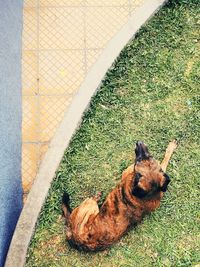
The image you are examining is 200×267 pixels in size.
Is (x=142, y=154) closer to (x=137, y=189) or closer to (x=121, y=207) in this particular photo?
(x=137, y=189)

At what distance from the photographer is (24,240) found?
5.22 metres

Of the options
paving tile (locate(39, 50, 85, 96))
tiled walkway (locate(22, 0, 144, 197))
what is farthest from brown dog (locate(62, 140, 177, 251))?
paving tile (locate(39, 50, 85, 96))

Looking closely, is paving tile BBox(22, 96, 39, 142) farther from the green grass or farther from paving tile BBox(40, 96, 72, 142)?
the green grass

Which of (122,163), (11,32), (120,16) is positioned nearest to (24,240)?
(122,163)

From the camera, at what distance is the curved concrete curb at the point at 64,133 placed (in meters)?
5.21

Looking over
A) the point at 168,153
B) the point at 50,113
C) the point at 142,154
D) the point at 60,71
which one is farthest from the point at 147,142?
the point at 60,71

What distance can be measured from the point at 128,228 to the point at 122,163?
2.71 ft

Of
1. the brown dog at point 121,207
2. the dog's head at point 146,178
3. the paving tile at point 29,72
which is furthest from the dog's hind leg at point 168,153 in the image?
the paving tile at point 29,72

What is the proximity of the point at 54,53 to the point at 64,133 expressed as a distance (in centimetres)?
114

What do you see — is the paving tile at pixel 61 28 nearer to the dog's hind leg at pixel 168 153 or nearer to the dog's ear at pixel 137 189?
the dog's hind leg at pixel 168 153

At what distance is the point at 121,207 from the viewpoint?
189 inches

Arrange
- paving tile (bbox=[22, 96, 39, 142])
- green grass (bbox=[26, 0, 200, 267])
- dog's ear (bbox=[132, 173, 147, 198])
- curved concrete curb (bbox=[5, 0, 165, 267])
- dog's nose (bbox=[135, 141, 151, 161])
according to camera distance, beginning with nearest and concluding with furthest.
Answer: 1. dog's ear (bbox=[132, 173, 147, 198])
2. dog's nose (bbox=[135, 141, 151, 161])
3. curved concrete curb (bbox=[5, 0, 165, 267])
4. green grass (bbox=[26, 0, 200, 267])
5. paving tile (bbox=[22, 96, 39, 142])

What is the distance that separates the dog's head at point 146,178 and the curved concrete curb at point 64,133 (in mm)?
1254

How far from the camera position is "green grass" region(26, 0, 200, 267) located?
5430 mm
